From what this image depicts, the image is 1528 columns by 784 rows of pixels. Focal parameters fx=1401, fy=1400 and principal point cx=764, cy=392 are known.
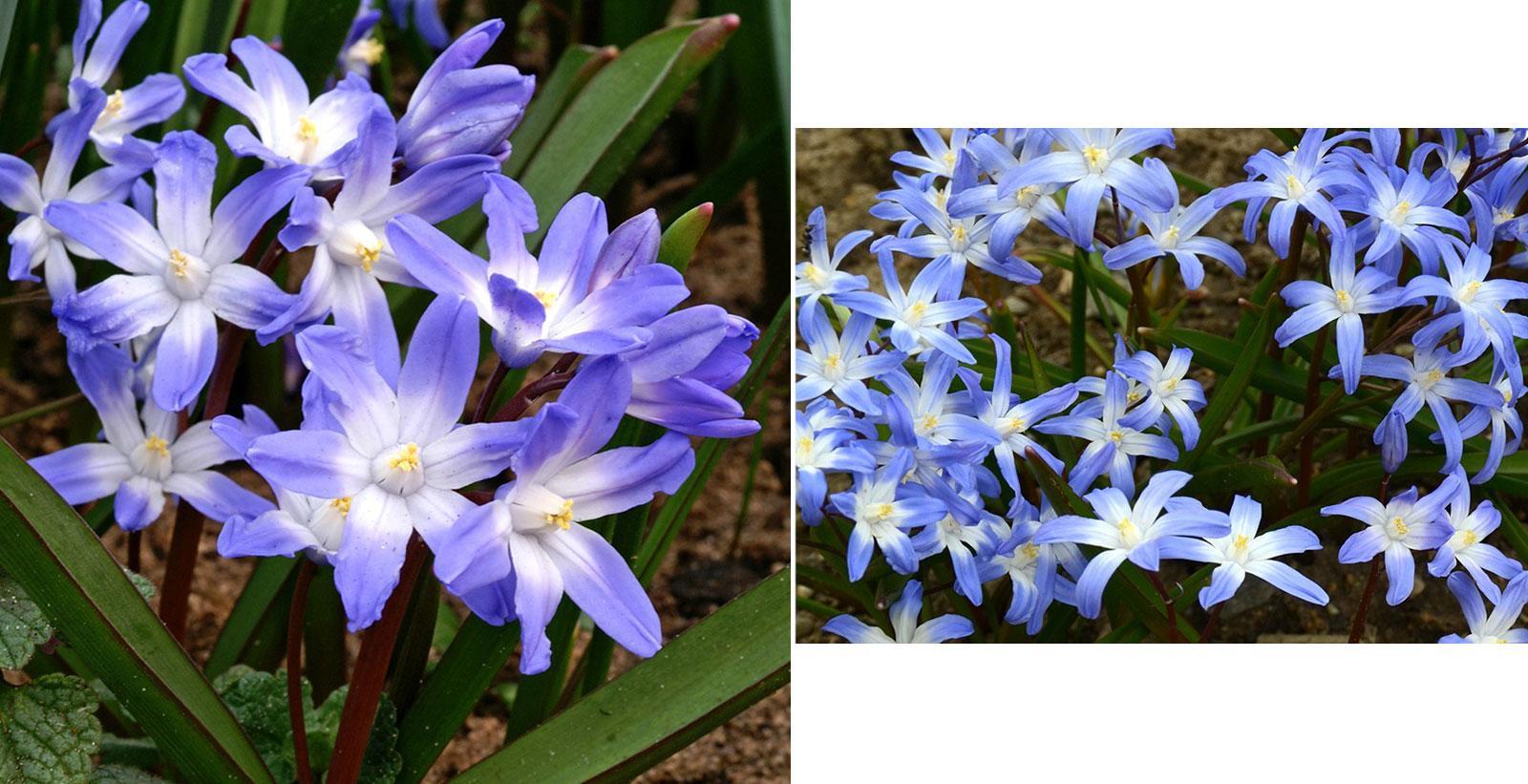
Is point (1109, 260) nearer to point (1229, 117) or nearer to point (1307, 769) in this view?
point (1229, 117)

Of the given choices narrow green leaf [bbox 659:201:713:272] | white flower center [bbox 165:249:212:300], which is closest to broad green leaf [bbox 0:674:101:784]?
white flower center [bbox 165:249:212:300]

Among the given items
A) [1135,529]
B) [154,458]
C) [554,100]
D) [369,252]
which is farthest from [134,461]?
[1135,529]

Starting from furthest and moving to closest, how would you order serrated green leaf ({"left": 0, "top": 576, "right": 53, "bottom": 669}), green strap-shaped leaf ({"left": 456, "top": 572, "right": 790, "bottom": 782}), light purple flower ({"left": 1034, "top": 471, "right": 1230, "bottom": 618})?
light purple flower ({"left": 1034, "top": 471, "right": 1230, "bottom": 618}) → green strap-shaped leaf ({"left": 456, "top": 572, "right": 790, "bottom": 782}) → serrated green leaf ({"left": 0, "top": 576, "right": 53, "bottom": 669})

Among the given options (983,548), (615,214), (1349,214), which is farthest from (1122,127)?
(615,214)

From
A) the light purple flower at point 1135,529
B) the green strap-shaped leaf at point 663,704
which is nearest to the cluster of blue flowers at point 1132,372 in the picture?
the light purple flower at point 1135,529

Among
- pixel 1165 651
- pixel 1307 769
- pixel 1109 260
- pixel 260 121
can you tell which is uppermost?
pixel 260 121

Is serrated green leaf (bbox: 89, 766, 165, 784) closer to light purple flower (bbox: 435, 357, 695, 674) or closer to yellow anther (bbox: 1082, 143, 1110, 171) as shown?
light purple flower (bbox: 435, 357, 695, 674)

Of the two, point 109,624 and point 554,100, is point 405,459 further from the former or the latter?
point 554,100
